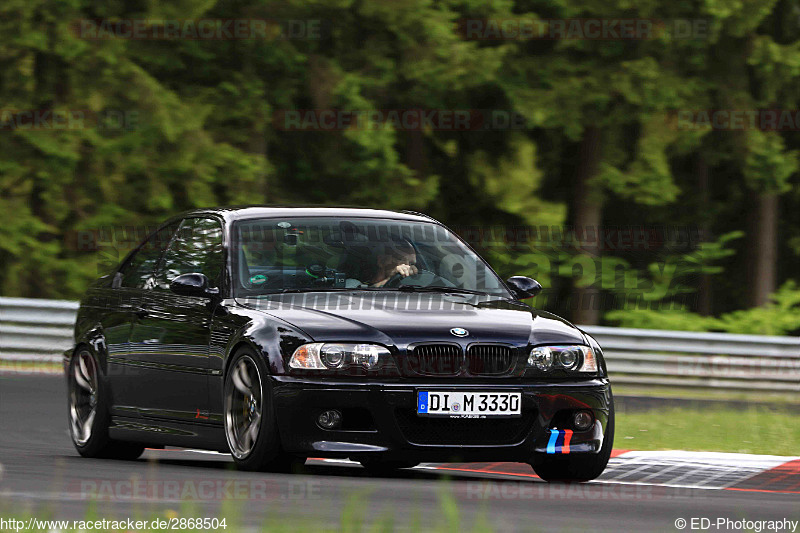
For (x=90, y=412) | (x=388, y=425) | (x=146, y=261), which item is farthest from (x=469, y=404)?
(x=90, y=412)

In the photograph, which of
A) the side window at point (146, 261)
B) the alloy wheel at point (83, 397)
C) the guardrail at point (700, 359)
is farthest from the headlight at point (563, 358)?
the guardrail at point (700, 359)

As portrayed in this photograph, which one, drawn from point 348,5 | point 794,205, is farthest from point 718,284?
point 348,5

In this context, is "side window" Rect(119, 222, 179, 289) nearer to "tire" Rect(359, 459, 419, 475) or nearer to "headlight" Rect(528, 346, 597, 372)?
"tire" Rect(359, 459, 419, 475)

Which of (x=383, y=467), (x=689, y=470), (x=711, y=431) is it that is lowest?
(x=711, y=431)

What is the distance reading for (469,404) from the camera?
8672 millimetres

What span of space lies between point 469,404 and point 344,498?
122 centimetres

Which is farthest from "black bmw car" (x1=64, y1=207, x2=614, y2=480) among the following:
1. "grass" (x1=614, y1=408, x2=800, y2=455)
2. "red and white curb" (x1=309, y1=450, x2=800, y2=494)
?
"grass" (x1=614, y1=408, x2=800, y2=455)

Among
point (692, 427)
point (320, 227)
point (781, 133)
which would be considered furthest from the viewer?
point (781, 133)

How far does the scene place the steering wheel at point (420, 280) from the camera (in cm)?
975

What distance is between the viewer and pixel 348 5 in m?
24.9

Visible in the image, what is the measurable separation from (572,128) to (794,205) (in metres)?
7.94

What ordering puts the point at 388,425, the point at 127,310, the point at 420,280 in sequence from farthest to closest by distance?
the point at 127,310, the point at 420,280, the point at 388,425

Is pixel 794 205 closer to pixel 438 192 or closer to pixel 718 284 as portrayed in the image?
pixel 718 284

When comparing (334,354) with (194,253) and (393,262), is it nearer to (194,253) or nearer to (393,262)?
(393,262)
